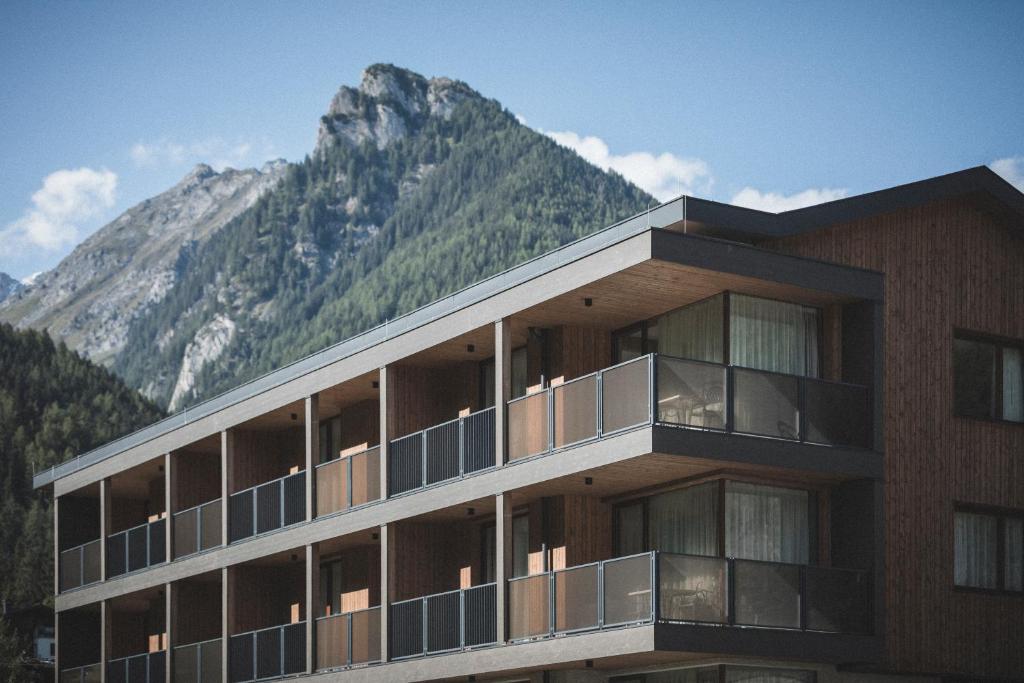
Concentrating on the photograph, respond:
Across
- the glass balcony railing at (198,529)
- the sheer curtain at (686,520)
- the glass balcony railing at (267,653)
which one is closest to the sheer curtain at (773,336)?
the sheer curtain at (686,520)

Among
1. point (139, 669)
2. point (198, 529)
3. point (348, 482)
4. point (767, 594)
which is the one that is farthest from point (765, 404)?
point (139, 669)

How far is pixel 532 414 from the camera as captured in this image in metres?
28.2

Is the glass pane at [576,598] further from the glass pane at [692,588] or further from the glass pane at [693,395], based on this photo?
the glass pane at [693,395]

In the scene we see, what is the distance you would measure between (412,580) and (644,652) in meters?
8.31

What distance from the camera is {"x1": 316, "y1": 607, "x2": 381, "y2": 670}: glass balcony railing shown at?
1252 inches

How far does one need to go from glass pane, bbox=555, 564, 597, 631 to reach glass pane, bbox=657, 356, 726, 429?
264 cm

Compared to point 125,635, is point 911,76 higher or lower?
higher

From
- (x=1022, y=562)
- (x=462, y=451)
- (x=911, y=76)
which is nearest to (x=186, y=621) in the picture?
(x=462, y=451)

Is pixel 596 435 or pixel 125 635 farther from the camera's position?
pixel 125 635

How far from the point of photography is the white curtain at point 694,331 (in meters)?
27.1

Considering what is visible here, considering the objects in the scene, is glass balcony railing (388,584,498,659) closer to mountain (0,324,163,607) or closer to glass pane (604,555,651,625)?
glass pane (604,555,651,625)

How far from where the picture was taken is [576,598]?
26.3 meters

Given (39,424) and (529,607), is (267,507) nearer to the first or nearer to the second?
(529,607)

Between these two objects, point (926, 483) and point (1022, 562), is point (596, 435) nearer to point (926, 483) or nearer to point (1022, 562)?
point (926, 483)
